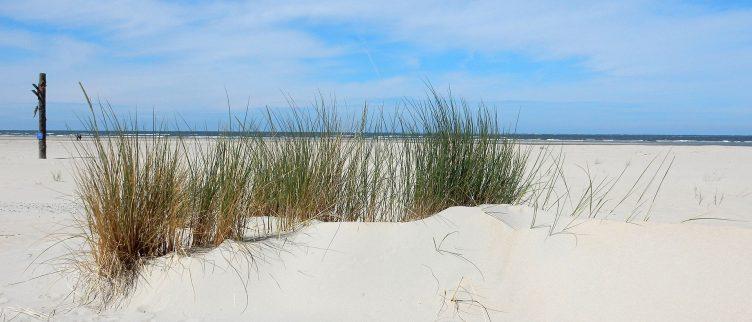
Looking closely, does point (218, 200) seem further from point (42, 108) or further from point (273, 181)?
point (42, 108)

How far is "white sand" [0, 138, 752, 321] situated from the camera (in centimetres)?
287

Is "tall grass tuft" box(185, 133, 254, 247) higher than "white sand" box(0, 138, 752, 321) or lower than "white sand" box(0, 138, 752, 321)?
higher

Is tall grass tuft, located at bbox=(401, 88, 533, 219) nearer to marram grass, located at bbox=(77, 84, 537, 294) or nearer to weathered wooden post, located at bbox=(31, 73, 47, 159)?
marram grass, located at bbox=(77, 84, 537, 294)

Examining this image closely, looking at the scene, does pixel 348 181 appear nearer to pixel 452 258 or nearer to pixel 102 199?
pixel 452 258

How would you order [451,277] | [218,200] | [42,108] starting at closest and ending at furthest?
1. [451,277]
2. [218,200]
3. [42,108]

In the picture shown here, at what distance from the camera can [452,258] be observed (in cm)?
312

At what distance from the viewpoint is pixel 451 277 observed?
302 centimetres

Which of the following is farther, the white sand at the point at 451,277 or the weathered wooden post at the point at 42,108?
the weathered wooden post at the point at 42,108

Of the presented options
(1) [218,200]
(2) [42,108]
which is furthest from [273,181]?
(2) [42,108]

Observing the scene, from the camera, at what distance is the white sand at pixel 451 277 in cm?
287

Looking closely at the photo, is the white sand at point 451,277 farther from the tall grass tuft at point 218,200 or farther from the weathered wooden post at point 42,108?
the weathered wooden post at point 42,108

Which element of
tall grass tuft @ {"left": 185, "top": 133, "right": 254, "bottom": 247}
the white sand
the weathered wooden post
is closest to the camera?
the white sand

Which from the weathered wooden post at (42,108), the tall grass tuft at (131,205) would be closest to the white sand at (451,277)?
the tall grass tuft at (131,205)

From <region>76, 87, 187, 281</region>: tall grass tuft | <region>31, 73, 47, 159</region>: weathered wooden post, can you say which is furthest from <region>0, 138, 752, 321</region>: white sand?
<region>31, 73, 47, 159</region>: weathered wooden post
